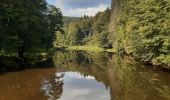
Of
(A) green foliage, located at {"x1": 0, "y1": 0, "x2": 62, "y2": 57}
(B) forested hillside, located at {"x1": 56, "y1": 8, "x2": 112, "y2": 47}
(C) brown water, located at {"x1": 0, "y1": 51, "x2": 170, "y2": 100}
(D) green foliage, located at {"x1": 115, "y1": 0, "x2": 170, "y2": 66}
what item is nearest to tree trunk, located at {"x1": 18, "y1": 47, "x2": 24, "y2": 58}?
(A) green foliage, located at {"x1": 0, "y1": 0, "x2": 62, "y2": 57}

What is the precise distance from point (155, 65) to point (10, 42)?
64.9 feet

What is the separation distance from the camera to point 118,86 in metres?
32.5

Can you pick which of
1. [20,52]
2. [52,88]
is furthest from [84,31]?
[52,88]

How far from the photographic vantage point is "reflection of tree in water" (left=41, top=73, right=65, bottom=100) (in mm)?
26688

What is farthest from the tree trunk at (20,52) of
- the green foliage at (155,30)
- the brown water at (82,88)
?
the green foliage at (155,30)

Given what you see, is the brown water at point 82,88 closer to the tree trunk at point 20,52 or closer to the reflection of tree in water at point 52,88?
the reflection of tree in water at point 52,88

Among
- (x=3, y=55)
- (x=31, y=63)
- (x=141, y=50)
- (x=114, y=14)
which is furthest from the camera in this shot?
(x=114, y=14)

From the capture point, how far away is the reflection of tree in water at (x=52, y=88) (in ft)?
87.6

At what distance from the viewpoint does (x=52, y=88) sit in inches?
1193

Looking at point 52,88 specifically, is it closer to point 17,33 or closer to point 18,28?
point 18,28

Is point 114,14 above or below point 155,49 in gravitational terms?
above

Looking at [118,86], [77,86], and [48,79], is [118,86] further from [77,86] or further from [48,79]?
[48,79]

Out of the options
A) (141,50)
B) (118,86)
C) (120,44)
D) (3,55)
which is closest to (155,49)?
(141,50)

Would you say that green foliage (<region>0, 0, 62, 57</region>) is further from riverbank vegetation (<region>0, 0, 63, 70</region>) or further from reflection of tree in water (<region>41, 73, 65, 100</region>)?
reflection of tree in water (<region>41, 73, 65, 100</region>)
